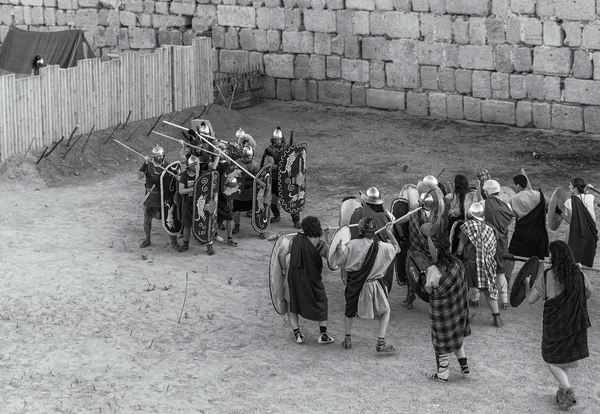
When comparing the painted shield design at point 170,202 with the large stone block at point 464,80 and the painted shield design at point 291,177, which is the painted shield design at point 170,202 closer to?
the painted shield design at point 291,177

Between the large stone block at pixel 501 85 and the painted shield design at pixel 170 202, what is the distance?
23.7 ft

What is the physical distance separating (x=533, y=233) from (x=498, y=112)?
7363 mm

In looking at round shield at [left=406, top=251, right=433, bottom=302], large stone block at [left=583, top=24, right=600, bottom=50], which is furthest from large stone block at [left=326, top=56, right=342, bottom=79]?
round shield at [left=406, top=251, right=433, bottom=302]

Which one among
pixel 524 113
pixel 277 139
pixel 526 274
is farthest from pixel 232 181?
pixel 524 113

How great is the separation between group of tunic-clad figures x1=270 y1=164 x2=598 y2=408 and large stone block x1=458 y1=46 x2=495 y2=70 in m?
7.00

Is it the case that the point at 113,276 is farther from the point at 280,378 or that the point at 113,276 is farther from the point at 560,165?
the point at 560,165

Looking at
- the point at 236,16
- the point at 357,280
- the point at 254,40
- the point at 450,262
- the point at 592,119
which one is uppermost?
the point at 236,16

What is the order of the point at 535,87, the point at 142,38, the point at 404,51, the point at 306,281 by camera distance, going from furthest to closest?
the point at 142,38
the point at 404,51
the point at 535,87
the point at 306,281

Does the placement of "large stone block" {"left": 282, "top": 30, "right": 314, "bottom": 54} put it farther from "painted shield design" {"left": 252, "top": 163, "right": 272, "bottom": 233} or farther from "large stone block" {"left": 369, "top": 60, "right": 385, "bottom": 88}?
"painted shield design" {"left": 252, "top": 163, "right": 272, "bottom": 233}

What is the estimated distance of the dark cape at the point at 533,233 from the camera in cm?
1081

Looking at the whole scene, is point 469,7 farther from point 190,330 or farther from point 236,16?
point 190,330

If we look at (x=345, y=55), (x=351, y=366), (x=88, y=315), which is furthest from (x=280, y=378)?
(x=345, y=55)

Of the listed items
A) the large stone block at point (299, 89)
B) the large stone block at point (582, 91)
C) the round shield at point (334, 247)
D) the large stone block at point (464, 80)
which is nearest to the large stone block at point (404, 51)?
the large stone block at point (464, 80)

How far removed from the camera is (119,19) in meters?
22.5
